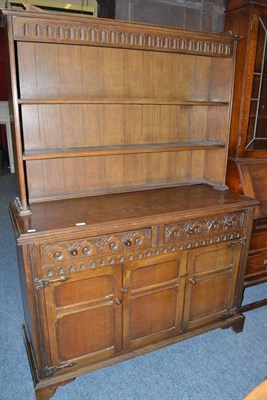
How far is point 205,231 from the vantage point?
175 centimetres

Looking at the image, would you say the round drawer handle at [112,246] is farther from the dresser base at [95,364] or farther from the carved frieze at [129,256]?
the dresser base at [95,364]

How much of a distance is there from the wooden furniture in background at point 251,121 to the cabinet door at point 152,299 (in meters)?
0.74

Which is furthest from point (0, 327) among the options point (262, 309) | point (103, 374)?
point (262, 309)

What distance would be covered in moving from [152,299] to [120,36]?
1.40m

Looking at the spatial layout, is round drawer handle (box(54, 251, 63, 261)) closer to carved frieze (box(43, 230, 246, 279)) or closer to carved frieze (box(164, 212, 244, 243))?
carved frieze (box(43, 230, 246, 279))

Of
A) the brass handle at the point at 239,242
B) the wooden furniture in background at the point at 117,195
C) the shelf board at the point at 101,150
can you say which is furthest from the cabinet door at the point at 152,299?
the shelf board at the point at 101,150

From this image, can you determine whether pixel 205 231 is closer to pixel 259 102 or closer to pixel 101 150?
pixel 101 150

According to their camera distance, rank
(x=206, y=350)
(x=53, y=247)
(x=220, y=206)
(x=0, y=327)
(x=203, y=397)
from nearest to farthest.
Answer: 1. (x=53, y=247)
2. (x=203, y=397)
3. (x=220, y=206)
4. (x=206, y=350)
5. (x=0, y=327)

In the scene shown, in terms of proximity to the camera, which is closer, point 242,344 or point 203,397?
point 203,397

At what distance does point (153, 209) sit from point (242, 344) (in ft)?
3.62

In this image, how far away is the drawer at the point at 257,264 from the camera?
2283mm

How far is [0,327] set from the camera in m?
2.11

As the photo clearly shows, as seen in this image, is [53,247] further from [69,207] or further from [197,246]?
[197,246]

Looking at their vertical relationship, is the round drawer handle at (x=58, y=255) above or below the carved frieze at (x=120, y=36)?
below
